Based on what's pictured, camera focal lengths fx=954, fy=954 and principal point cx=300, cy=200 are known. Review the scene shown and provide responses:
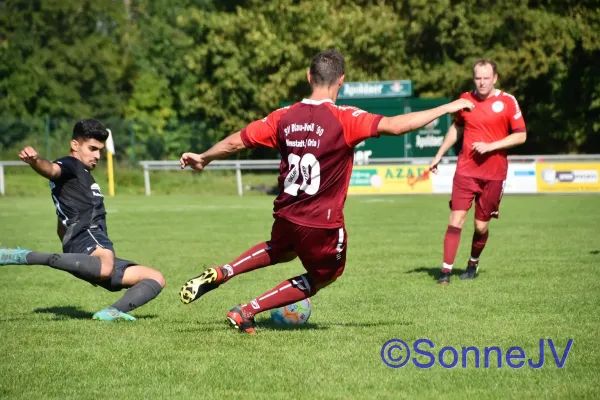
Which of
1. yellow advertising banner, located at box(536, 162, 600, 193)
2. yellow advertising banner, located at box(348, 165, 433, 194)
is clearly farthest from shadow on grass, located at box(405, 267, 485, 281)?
yellow advertising banner, located at box(536, 162, 600, 193)

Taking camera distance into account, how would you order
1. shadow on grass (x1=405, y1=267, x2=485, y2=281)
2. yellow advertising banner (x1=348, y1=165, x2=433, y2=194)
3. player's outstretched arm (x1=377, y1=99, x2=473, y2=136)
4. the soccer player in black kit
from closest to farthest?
player's outstretched arm (x1=377, y1=99, x2=473, y2=136), the soccer player in black kit, shadow on grass (x1=405, y1=267, x2=485, y2=281), yellow advertising banner (x1=348, y1=165, x2=433, y2=194)

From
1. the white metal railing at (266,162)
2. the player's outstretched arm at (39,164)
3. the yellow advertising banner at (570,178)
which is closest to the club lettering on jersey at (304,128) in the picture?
the player's outstretched arm at (39,164)

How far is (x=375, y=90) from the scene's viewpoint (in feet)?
104

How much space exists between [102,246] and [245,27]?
3657 cm

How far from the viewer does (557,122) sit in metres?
40.1

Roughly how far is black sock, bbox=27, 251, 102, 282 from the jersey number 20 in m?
1.78

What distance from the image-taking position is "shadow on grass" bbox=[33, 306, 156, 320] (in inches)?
318

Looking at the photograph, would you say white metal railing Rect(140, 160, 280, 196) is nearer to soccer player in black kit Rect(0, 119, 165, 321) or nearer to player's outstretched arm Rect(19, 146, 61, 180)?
soccer player in black kit Rect(0, 119, 165, 321)

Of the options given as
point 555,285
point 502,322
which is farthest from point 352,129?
point 555,285

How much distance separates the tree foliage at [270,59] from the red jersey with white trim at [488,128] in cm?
2949

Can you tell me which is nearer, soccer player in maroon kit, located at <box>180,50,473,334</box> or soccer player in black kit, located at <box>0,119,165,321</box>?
soccer player in maroon kit, located at <box>180,50,473,334</box>

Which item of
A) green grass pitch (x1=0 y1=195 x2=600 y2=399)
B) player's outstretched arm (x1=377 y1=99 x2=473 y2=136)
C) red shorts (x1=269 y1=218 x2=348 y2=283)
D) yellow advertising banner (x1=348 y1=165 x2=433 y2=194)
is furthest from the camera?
yellow advertising banner (x1=348 y1=165 x2=433 y2=194)

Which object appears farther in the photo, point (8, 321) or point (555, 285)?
point (555, 285)

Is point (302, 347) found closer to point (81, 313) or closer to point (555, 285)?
point (81, 313)
